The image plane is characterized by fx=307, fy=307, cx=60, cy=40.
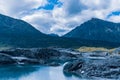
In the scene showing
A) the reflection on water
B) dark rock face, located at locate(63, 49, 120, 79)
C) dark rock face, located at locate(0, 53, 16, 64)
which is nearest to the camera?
dark rock face, located at locate(63, 49, 120, 79)

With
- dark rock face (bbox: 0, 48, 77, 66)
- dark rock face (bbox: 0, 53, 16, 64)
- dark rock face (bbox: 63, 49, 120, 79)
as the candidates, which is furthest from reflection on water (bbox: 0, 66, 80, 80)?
dark rock face (bbox: 0, 48, 77, 66)

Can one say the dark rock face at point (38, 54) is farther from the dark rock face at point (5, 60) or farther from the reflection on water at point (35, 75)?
the reflection on water at point (35, 75)

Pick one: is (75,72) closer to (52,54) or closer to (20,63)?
(20,63)

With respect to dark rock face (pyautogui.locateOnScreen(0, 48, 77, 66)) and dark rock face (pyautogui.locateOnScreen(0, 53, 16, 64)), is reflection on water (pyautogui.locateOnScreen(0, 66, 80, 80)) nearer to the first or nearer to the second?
dark rock face (pyautogui.locateOnScreen(0, 53, 16, 64))

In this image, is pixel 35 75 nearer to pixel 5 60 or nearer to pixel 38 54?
pixel 5 60

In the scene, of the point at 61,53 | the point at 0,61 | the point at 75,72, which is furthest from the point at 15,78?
the point at 61,53

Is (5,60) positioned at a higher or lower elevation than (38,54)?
lower

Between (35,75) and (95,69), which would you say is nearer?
(95,69)

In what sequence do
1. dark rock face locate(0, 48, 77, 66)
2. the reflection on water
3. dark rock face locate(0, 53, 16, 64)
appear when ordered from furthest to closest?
dark rock face locate(0, 48, 77, 66) → dark rock face locate(0, 53, 16, 64) → the reflection on water

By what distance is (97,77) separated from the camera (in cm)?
7031

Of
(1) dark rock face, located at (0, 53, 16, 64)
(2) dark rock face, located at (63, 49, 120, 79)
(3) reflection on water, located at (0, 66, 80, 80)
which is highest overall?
(1) dark rock face, located at (0, 53, 16, 64)

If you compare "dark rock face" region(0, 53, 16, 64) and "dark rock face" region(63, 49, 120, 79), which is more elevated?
"dark rock face" region(0, 53, 16, 64)

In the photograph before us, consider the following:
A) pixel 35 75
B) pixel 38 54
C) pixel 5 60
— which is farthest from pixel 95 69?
pixel 38 54

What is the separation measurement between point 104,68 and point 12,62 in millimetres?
62208
